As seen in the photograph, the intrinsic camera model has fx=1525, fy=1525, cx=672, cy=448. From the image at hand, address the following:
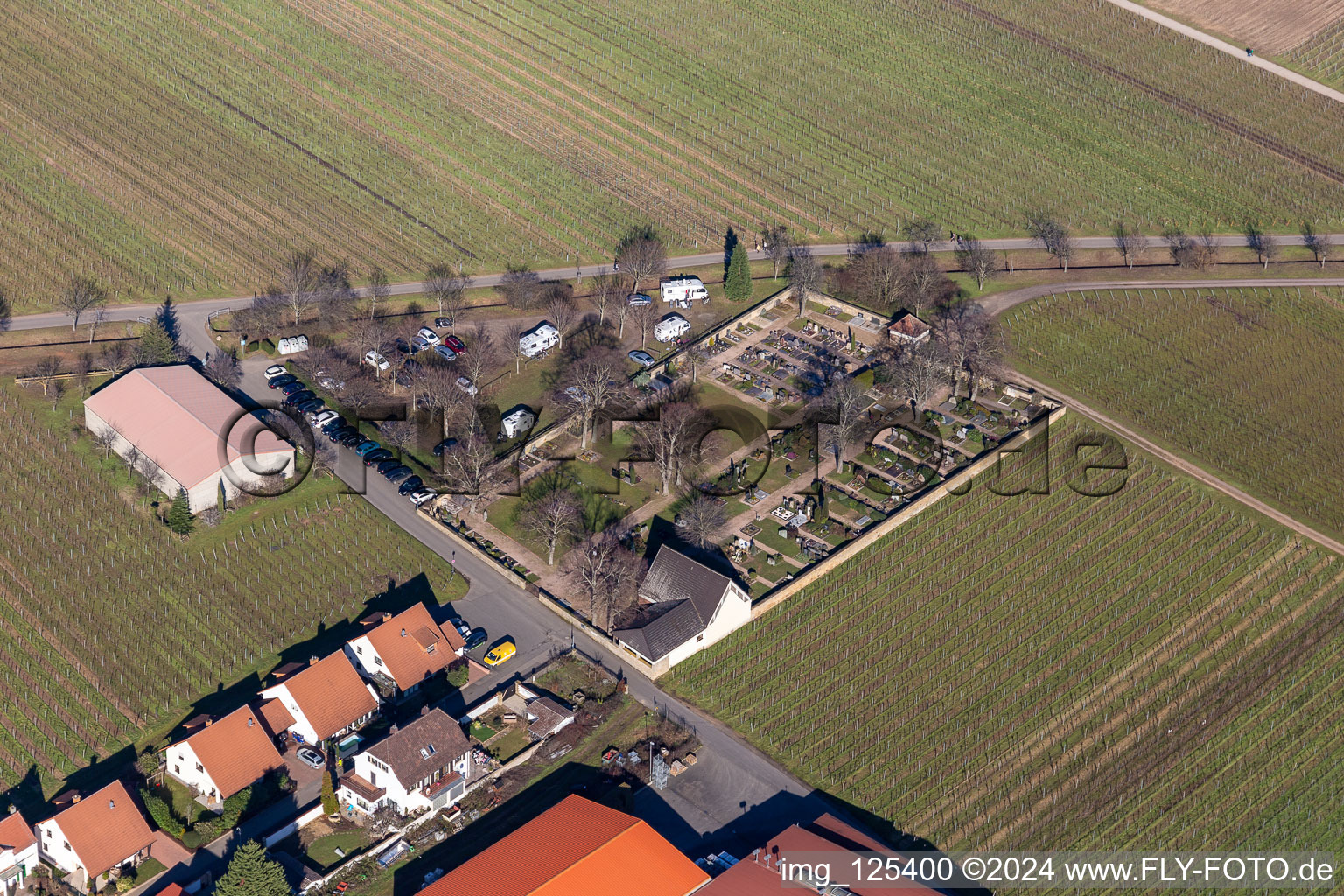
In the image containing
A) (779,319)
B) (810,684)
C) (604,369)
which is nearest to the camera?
(810,684)

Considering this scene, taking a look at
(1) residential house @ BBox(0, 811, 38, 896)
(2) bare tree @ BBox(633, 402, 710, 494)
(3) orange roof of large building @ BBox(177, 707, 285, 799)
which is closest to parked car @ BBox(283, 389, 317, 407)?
(2) bare tree @ BBox(633, 402, 710, 494)

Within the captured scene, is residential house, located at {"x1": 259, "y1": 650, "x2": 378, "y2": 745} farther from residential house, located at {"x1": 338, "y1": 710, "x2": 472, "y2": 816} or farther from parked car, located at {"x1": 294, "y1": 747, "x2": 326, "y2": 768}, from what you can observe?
residential house, located at {"x1": 338, "y1": 710, "x2": 472, "y2": 816}

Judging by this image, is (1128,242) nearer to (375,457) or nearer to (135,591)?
(375,457)

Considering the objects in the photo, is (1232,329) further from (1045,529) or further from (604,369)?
(604,369)

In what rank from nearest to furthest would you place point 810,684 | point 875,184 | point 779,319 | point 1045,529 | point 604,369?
point 810,684 < point 1045,529 < point 604,369 < point 779,319 < point 875,184

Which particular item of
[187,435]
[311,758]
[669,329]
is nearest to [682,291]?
[669,329]

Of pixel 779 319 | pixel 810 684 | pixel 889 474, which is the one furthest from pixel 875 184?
pixel 810 684

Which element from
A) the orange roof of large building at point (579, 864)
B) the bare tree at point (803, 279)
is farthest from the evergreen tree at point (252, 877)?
the bare tree at point (803, 279)
